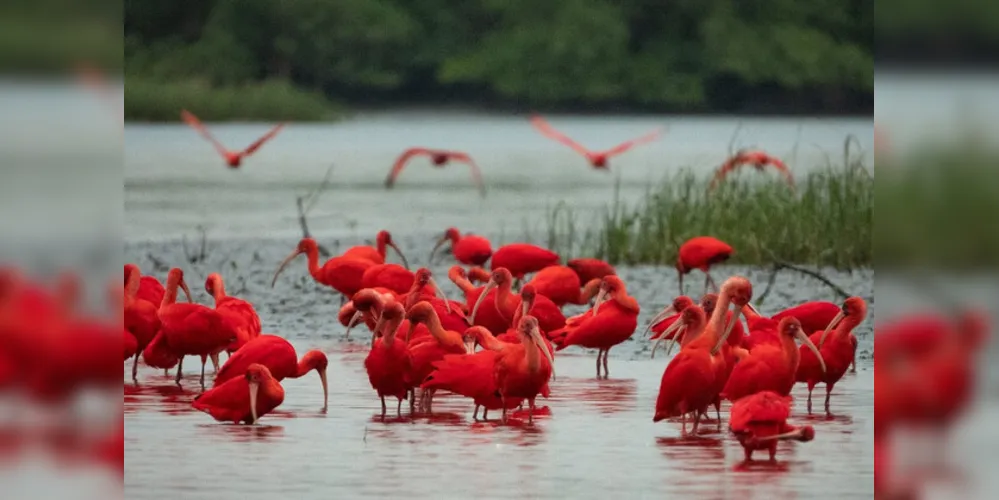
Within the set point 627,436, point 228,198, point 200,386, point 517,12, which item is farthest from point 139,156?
point 627,436

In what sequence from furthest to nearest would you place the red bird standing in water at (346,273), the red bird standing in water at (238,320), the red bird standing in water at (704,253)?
the red bird standing in water at (704,253) → the red bird standing in water at (346,273) → the red bird standing in water at (238,320)

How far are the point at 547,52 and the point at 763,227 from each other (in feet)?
15.6

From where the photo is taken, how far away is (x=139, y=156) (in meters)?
12.6

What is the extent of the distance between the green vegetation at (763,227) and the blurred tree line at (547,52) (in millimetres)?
3810

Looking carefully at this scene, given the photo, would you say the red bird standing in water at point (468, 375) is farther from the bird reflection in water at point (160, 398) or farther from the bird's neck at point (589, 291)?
the bird's neck at point (589, 291)

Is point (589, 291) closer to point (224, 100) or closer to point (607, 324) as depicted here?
point (607, 324)

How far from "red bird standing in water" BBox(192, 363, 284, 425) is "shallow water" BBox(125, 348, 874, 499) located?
0.04 meters

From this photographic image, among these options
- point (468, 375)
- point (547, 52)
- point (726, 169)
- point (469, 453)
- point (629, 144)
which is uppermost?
point (547, 52)

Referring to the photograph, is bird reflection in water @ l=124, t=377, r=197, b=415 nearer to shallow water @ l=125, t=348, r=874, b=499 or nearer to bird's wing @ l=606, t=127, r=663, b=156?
shallow water @ l=125, t=348, r=874, b=499

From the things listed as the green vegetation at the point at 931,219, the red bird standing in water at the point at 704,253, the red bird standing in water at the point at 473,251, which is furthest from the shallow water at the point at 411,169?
the green vegetation at the point at 931,219

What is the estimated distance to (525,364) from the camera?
2736mm

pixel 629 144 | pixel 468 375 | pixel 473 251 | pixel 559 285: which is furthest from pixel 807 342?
pixel 629 144

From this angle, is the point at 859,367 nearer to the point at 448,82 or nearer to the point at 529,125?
the point at 448,82

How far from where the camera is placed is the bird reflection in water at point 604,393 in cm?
310
